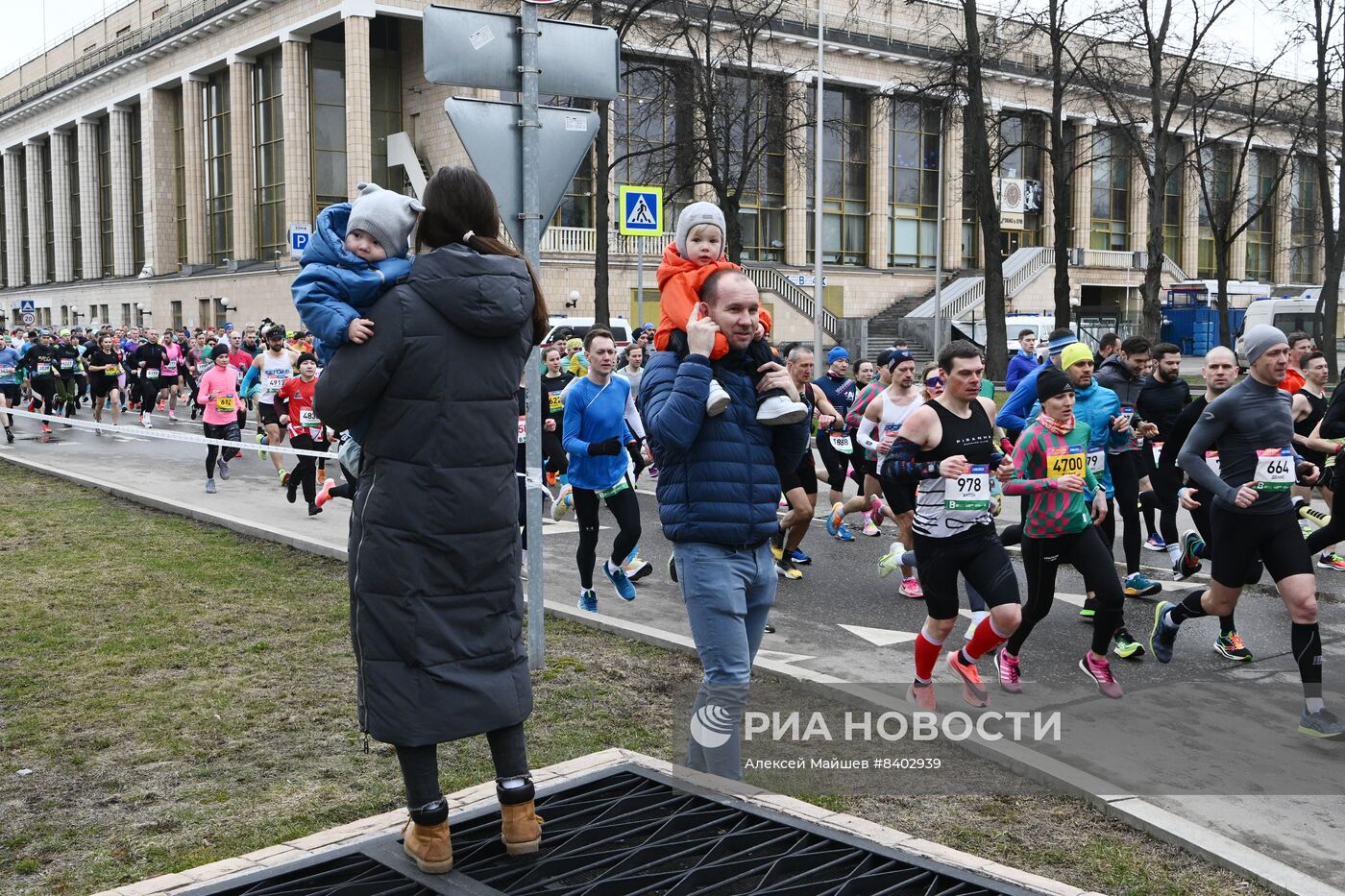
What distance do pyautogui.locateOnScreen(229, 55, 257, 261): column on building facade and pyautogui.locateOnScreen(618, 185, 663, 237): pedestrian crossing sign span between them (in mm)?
37599

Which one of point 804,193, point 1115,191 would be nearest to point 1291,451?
point 804,193

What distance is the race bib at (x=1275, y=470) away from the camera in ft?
21.4

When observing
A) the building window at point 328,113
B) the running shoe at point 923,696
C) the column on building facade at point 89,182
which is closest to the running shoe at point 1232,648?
the running shoe at point 923,696

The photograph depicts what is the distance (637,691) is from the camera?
6559 millimetres

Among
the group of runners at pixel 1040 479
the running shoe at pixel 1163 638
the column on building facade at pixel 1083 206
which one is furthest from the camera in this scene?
the column on building facade at pixel 1083 206

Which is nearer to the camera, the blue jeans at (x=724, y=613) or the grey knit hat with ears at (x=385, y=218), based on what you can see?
the grey knit hat with ears at (x=385, y=218)

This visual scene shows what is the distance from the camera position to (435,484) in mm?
3752

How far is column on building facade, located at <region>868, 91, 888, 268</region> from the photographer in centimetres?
5588

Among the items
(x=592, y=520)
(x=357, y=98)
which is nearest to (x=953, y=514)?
(x=592, y=520)

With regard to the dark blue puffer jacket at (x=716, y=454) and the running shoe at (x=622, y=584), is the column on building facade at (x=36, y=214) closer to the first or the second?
the running shoe at (x=622, y=584)

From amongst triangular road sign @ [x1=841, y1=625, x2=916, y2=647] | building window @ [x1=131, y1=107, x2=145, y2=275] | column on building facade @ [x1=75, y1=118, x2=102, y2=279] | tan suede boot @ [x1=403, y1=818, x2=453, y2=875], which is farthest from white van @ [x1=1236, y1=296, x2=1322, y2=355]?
column on building facade @ [x1=75, y1=118, x2=102, y2=279]

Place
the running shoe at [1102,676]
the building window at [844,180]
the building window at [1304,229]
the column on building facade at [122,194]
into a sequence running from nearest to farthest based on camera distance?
the running shoe at [1102,676]
the building window at [844,180]
the column on building facade at [122,194]
the building window at [1304,229]

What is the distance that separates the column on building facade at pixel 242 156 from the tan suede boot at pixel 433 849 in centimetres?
5292

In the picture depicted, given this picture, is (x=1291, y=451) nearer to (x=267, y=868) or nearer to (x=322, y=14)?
(x=267, y=868)
